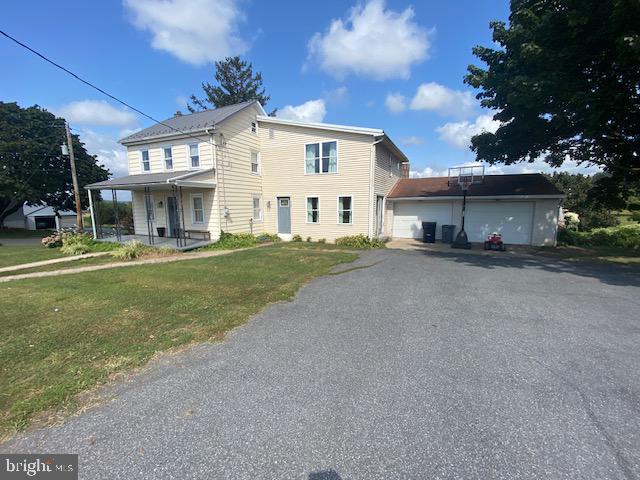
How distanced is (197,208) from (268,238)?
3.96 meters

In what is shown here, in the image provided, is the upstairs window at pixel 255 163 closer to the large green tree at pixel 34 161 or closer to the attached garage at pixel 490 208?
the attached garage at pixel 490 208

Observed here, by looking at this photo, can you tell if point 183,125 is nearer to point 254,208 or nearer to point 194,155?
point 194,155

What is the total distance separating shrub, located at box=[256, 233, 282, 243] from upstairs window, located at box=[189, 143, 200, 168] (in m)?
4.71

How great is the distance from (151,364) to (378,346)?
2877 millimetres

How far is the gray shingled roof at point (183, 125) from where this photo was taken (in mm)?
13548

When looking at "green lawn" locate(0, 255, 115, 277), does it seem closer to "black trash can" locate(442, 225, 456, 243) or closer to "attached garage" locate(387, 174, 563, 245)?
"attached garage" locate(387, 174, 563, 245)

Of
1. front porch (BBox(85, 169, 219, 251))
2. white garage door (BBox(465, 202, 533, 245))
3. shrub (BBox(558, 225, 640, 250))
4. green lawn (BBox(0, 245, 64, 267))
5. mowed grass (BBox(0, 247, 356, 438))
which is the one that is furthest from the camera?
shrub (BBox(558, 225, 640, 250))

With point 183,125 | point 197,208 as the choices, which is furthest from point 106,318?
point 183,125

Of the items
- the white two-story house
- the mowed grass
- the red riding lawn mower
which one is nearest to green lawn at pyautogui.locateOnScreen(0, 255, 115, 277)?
the mowed grass

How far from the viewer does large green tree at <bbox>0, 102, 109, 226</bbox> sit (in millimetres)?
19797

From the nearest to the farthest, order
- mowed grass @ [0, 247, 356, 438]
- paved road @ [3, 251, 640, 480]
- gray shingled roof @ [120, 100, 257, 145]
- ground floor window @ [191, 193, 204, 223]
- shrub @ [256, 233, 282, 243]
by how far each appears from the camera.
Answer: paved road @ [3, 251, 640, 480], mowed grass @ [0, 247, 356, 438], gray shingled roof @ [120, 100, 257, 145], ground floor window @ [191, 193, 204, 223], shrub @ [256, 233, 282, 243]

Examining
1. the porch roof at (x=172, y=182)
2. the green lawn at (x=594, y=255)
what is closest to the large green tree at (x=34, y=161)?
the porch roof at (x=172, y=182)

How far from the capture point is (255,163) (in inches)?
627

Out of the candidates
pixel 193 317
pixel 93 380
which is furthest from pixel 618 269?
pixel 93 380
